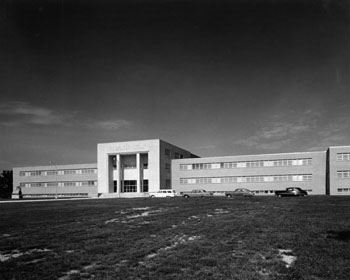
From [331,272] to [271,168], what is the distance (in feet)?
188

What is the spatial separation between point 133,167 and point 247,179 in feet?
91.3

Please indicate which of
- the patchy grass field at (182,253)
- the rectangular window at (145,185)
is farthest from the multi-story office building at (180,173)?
the patchy grass field at (182,253)

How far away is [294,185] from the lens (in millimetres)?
60188

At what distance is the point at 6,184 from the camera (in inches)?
4107

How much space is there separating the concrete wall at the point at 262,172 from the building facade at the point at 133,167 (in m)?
3.84

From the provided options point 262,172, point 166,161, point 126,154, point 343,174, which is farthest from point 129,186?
point 343,174

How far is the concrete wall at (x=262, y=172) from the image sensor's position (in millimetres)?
59125

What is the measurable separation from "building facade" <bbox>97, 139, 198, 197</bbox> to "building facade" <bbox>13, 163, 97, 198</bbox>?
Answer: 7052mm

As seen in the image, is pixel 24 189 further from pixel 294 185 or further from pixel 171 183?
pixel 294 185

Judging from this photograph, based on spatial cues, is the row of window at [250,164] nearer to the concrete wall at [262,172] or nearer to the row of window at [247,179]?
the concrete wall at [262,172]

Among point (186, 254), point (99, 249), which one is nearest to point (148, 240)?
point (99, 249)

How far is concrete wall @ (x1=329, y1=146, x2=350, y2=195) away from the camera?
55.7 meters

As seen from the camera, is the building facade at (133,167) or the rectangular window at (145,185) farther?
the rectangular window at (145,185)

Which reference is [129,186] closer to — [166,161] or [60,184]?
[166,161]
